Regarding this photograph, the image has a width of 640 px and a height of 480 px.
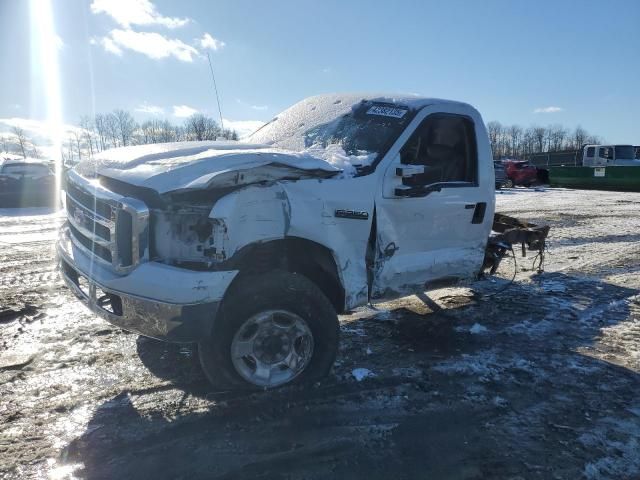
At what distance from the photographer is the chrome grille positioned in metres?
2.78

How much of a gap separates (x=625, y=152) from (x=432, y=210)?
28.1m

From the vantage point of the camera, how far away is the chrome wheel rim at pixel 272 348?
3.05 m

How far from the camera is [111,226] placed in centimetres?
291

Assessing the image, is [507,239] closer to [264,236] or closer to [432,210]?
[432,210]

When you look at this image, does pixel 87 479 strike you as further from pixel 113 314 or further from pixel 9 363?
pixel 9 363

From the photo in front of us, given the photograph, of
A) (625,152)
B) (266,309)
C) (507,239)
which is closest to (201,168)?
(266,309)

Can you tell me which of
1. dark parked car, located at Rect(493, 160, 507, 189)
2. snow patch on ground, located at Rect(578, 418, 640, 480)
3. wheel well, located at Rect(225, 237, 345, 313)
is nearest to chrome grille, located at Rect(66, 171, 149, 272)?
wheel well, located at Rect(225, 237, 345, 313)

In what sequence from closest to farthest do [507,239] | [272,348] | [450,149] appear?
[272,348] → [450,149] → [507,239]

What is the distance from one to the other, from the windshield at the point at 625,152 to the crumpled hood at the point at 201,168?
28.9m

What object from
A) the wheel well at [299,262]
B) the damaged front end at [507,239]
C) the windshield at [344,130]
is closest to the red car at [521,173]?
the damaged front end at [507,239]

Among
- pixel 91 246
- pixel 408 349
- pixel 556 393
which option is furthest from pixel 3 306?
pixel 556 393

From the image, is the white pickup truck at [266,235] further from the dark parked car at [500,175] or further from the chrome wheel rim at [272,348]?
the dark parked car at [500,175]

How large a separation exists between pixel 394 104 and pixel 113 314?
9.36 ft

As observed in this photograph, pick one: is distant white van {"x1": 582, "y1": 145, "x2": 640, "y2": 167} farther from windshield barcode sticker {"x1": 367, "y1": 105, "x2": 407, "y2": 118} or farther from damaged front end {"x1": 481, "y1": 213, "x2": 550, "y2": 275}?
windshield barcode sticker {"x1": 367, "y1": 105, "x2": 407, "y2": 118}
